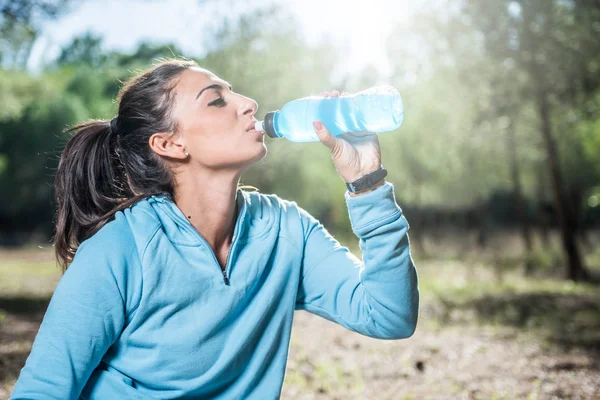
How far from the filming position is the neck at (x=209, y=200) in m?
2.55

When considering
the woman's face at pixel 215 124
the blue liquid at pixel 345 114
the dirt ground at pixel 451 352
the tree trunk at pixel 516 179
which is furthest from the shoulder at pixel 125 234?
the tree trunk at pixel 516 179

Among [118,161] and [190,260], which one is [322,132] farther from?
[118,161]

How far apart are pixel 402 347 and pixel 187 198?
5.24 m

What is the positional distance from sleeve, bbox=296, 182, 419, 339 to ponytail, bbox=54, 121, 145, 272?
29.4 inches

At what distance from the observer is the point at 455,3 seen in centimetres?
1382

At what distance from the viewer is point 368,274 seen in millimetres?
2383

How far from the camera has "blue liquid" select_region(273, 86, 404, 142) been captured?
2.52 meters

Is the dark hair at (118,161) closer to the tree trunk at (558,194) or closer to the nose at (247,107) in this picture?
the nose at (247,107)

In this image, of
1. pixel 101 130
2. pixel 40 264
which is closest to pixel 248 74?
pixel 40 264

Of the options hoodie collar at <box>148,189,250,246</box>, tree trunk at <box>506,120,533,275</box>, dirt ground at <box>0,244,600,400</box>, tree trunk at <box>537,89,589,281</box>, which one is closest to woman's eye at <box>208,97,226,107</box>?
hoodie collar at <box>148,189,250,246</box>

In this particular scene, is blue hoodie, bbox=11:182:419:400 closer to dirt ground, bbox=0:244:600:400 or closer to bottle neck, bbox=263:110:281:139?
bottle neck, bbox=263:110:281:139

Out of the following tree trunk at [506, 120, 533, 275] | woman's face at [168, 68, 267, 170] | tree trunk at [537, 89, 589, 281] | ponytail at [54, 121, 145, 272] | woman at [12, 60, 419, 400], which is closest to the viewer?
woman at [12, 60, 419, 400]

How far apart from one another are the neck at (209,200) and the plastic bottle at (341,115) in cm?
26

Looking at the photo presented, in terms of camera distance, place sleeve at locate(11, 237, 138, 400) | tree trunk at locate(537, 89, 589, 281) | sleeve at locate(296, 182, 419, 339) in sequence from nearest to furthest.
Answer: sleeve at locate(11, 237, 138, 400), sleeve at locate(296, 182, 419, 339), tree trunk at locate(537, 89, 589, 281)
